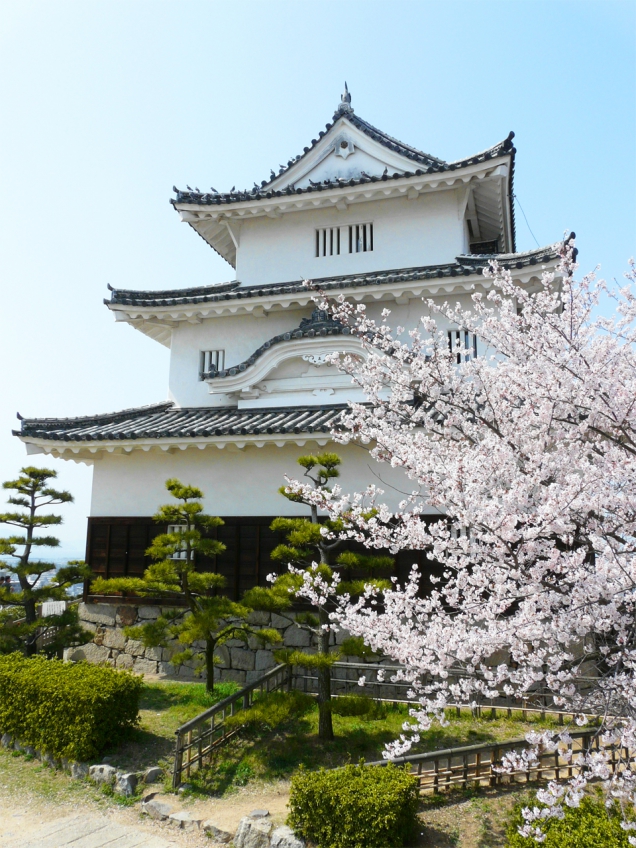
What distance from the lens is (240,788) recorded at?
6.83 metres

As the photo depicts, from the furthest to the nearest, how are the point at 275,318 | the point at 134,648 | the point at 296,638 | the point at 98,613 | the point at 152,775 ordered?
the point at 275,318 → the point at 98,613 → the point at 134,648 → the point at 296,638 → the point at 152,775

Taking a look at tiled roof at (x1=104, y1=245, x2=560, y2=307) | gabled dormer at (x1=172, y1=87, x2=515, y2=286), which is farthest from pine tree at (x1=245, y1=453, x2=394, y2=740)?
gabled dormer at (x1=172, y1=87, x2=515, y2=286)

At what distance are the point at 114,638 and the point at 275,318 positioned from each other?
724cm

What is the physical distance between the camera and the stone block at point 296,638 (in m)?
10.1

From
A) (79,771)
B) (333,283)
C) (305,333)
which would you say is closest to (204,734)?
(79,771)

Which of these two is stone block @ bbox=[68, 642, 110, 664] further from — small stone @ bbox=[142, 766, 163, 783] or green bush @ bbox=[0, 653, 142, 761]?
Result: small stone @ bbox=[142, 766, 163, 783]

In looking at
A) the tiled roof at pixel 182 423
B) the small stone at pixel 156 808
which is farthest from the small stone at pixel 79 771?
the tiled roof at pixel 182 423

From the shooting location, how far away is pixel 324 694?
759cm

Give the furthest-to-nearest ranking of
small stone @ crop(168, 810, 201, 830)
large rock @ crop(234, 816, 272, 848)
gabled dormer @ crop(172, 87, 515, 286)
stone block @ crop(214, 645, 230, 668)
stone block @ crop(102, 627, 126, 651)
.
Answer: gabled dormer @ crop(172, 87, 515, 286), stone block @ crop(102, 627, 126, 651), stone block @ crop(214, 645, 230, 668), small stone @ crop(168, 810, 201, 830), large rock @ crop(234, 816, 272, 848)

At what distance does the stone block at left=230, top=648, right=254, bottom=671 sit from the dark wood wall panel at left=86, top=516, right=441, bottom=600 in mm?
926

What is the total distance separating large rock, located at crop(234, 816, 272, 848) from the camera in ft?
18.7

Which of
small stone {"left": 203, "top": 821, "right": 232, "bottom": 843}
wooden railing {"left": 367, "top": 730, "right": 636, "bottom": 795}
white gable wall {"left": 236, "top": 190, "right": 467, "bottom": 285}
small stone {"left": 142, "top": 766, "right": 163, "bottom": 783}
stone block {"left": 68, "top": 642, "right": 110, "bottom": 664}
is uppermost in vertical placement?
white gable wall {"left": 236, "top": 190, "right": 467, "bottom": 285}

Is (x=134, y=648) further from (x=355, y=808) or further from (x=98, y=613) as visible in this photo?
(x=355, y=808)

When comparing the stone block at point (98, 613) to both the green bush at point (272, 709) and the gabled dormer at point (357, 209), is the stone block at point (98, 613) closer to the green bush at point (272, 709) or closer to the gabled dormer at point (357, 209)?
the green bush at point (272, 709)
